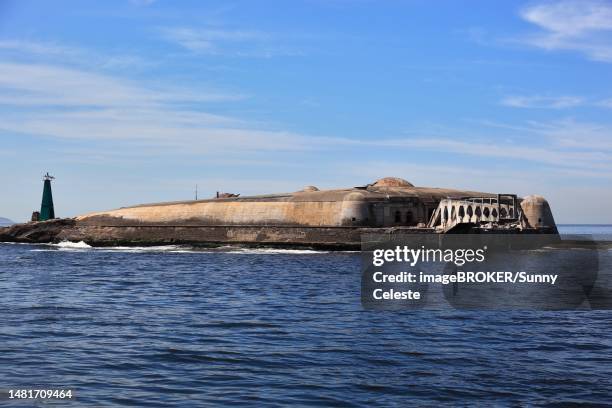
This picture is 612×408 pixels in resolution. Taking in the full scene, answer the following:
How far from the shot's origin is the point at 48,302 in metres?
26.6

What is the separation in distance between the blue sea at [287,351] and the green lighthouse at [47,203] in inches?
2931

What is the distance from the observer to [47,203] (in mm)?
101938

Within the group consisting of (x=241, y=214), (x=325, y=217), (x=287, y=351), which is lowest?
(x=287, y=351)

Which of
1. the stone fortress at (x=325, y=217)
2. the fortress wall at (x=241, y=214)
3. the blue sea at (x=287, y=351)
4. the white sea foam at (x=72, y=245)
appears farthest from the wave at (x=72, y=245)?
the blue sea at (x=287, y=351)

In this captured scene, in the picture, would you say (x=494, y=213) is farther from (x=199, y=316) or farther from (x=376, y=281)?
(x=199, y=316)

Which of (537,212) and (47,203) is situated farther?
(47,203)

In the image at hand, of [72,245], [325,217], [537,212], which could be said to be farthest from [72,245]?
[537,212]

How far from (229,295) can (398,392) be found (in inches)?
671

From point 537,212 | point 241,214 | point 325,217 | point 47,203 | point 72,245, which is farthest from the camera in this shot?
point 47,203

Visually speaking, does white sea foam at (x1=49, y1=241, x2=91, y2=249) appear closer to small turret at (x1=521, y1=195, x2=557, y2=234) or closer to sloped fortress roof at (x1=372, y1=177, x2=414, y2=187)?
sloped fortress roof at (x1=372, y1=177, x2=414, y2=187)

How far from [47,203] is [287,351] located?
9118cm

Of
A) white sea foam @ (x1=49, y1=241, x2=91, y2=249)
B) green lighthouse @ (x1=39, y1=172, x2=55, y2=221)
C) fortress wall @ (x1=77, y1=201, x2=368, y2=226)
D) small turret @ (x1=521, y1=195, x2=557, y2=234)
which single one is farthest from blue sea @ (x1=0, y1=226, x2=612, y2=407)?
green lighthouse @ (x1=39, y1=172, x2=55, y2=221)

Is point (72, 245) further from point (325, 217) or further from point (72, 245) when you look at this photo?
point (325, 217)

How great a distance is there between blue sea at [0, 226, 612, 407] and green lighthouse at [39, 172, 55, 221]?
7446cm
